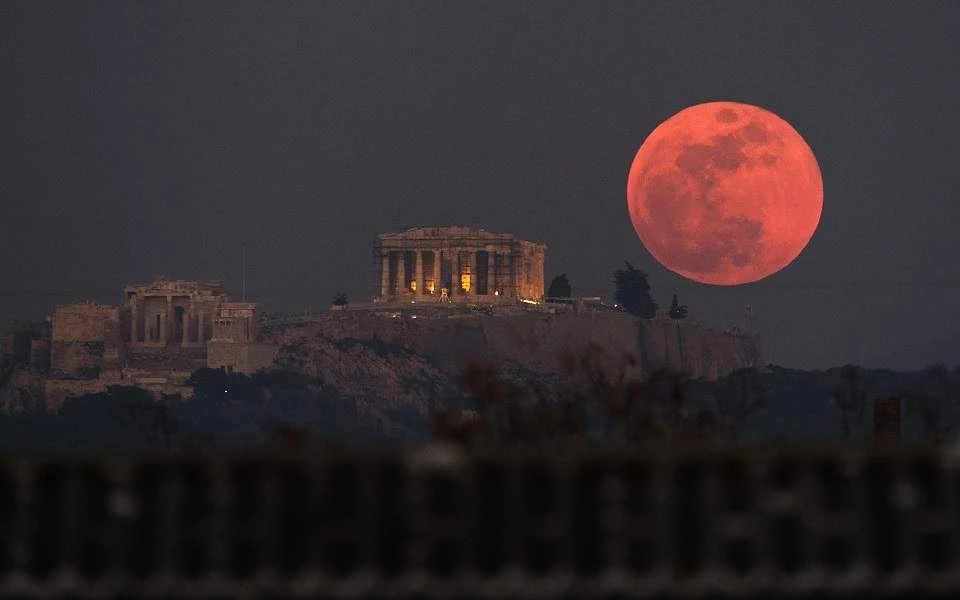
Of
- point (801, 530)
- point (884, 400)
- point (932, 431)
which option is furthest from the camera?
point (932, 431)

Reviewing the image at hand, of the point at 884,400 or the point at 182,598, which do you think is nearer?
the point at 182,598

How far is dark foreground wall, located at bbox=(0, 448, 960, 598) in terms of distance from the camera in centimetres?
2842

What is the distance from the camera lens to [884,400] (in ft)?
274

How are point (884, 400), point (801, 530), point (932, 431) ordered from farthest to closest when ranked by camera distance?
point (932, 431) < point (884, 400) < point (801, 530)

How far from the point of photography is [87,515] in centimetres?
2895

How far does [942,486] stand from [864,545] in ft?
3.62

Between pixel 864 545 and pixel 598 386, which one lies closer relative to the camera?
pixel 864 545

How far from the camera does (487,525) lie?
2878cm

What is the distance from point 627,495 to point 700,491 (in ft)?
2.82

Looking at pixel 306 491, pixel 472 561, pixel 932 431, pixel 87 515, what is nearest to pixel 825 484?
pixel 472 561

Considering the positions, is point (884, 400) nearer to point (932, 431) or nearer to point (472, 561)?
point (932, 431)

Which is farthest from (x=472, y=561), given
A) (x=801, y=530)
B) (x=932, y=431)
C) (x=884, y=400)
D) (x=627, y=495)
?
(x=932, y=431)

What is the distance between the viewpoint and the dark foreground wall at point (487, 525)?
93.2 ft

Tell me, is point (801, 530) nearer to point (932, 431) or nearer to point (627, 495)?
point (627, 495)
